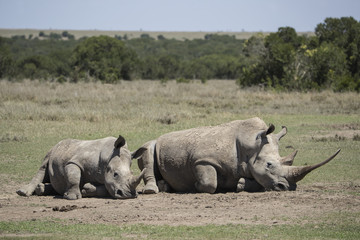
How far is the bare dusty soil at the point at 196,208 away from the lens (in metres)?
8.91

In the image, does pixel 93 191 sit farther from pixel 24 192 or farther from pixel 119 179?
pixel 24 192

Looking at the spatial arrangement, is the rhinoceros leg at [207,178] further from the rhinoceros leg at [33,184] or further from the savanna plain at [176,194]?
the rhinoceros leg at [33,184]

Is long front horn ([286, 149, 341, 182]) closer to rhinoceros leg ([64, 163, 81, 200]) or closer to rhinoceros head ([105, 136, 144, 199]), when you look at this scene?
rhinoceros head ([105, 136, 144, 199])

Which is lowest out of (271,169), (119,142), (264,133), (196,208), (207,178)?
(196,208)

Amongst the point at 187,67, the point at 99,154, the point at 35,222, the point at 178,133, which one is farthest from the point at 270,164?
the point at 187,67

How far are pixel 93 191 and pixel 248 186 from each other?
2723 mm

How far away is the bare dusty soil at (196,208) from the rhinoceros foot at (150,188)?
16 cm

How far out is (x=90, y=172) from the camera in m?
10.8

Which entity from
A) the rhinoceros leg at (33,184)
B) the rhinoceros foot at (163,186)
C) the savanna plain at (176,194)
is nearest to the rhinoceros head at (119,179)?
the savanna plain at (176,194)

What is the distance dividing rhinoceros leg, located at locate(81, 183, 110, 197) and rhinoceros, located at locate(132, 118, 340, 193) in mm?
760

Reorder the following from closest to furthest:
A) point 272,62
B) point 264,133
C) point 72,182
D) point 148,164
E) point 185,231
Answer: point 185,231 → point 72,182 → point 264,133 → point 148,164 → point 272,62

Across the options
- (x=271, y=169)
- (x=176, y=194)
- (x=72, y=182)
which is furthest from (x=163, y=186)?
(x=271, y=169)

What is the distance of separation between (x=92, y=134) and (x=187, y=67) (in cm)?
4494

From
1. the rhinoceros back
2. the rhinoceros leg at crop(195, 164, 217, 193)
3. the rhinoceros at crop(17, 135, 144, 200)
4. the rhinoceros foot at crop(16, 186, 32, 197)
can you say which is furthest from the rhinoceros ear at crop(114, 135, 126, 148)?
the rhinoceros foot at crop(16, 186, 32, 197)
